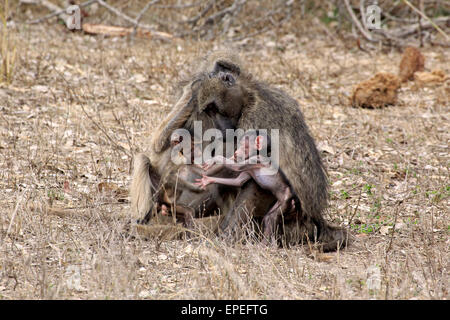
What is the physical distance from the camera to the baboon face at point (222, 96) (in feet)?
13.2

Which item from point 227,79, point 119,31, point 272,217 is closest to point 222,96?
point 227,79

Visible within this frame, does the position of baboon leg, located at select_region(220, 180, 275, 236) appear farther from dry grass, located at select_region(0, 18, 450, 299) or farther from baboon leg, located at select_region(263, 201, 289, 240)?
dry grass, located at select_region(0, 18, 450, 299)

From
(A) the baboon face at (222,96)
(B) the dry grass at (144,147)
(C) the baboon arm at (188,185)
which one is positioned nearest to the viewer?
(B) the dry grass at (144,147)

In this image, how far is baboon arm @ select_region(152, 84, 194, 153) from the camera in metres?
4.21

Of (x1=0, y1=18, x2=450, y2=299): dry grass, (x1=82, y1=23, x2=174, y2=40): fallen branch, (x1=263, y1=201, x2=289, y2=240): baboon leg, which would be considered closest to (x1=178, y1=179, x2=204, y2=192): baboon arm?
(x1=0, y1=18, x2=450, y2=299): dry grass

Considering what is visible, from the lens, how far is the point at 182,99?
4.27m

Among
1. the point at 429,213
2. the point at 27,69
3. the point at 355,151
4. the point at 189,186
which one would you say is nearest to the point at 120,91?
the point at 27,69

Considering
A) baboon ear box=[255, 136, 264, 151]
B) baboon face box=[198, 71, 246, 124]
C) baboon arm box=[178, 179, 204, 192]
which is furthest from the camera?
baboon arm box=[178, 179, 204, 192]

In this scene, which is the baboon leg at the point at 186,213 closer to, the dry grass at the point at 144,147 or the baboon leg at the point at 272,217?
the dry grass at the point at 144,147

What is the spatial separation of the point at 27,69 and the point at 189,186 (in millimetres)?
3918

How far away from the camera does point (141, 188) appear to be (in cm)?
427

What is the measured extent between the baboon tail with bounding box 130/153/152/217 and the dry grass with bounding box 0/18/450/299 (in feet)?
0.38

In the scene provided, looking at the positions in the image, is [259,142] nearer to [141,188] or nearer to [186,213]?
[186,213]

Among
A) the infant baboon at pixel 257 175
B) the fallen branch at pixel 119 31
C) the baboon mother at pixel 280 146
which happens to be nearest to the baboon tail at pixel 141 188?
the baboon mother at pixel 280 146
